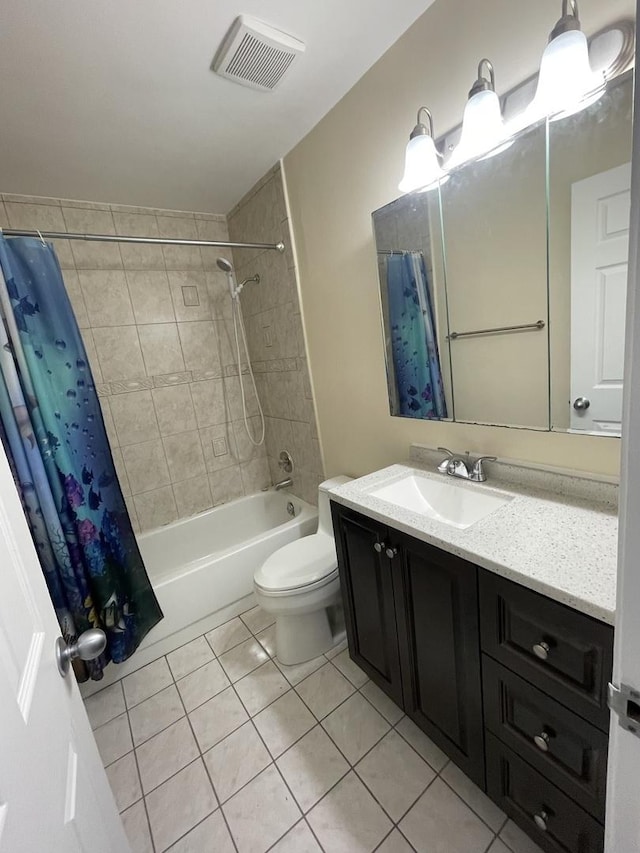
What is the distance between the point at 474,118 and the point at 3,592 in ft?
4.95

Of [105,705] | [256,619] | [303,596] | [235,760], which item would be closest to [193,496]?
[256,619]

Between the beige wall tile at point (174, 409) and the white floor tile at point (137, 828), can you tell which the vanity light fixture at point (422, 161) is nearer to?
the beige wall tile at point (174, 409)

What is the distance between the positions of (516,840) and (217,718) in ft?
3.52

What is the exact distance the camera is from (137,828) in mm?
1171

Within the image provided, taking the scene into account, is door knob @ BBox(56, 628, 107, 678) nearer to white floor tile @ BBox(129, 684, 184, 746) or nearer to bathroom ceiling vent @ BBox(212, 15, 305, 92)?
white floor tile @ BBox(129, 684, 184, 746)

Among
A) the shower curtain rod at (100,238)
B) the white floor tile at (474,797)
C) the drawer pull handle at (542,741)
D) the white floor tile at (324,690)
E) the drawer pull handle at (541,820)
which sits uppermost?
the shower curtain rod at (100,238)

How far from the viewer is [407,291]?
1.47 m

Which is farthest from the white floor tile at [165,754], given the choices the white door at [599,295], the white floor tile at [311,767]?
the white door at [599,295]

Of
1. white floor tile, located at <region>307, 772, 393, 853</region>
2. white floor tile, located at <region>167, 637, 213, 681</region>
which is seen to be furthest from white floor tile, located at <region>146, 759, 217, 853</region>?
white floor tile, located at <region>167, 637, 213, 681</region>

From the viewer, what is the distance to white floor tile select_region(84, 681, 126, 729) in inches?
62.0

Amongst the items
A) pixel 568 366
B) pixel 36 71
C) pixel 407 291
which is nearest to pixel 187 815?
pixel 568 366

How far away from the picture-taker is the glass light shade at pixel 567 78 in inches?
33.8

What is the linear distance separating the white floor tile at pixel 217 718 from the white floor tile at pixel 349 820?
447 mm

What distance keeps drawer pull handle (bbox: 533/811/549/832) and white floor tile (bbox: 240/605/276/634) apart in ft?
4.23
